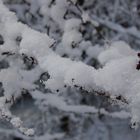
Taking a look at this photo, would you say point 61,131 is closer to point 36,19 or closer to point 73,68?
point 36,19

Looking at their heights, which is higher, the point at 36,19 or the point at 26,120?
the point at 36,19

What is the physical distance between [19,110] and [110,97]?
3858 mm

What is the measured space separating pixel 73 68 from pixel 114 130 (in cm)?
375

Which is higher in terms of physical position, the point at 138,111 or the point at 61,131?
the point at 61,131

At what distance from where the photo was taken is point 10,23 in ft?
5.25

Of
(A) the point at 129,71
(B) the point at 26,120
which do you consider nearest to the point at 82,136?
(B) the point at 26,120

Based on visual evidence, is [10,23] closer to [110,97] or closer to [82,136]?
[110,97]

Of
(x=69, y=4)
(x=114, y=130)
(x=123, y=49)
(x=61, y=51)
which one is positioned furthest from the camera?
(x=114, y=130)

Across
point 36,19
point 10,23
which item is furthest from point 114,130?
point 10,23

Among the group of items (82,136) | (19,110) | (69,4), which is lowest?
(69,4)

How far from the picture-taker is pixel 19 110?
16.3 ft

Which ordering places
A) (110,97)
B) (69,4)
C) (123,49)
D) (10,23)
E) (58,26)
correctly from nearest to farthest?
(110,97) → (10,23) → (123,49) → (69,4) → (58,26)

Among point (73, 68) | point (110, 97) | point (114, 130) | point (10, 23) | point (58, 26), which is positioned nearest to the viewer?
point (110, 97)

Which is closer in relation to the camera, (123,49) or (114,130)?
(123,49)
